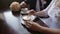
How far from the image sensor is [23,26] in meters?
1.05

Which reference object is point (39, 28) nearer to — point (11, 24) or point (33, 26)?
point (33, 26)

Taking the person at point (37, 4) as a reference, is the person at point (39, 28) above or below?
below

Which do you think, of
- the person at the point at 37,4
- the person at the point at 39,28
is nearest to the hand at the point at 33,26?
the person at the point at 39,28

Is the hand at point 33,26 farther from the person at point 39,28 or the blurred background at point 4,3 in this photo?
the blurred background at point 4,3

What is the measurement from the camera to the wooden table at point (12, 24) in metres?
1.01

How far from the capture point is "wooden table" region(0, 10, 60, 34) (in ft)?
3.32

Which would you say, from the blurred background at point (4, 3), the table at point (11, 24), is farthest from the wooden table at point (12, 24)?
the blurred background at point (4, 3)

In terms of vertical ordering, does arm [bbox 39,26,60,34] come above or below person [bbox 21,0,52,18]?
below

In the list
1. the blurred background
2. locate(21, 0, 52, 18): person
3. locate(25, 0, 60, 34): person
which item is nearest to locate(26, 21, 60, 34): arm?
locate(25, 0, 60, 34): person

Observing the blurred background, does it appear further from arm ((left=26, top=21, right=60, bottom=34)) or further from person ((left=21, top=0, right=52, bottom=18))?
arm ((left=26, top=21, right=60, bottom=34))

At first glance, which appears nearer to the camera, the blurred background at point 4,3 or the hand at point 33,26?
the hand at point 33,26

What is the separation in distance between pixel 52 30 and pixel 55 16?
7.1 inches

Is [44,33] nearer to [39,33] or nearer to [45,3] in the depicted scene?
[39,33]

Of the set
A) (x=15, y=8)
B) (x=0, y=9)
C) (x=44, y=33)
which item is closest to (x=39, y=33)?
(x=44, y=33)
